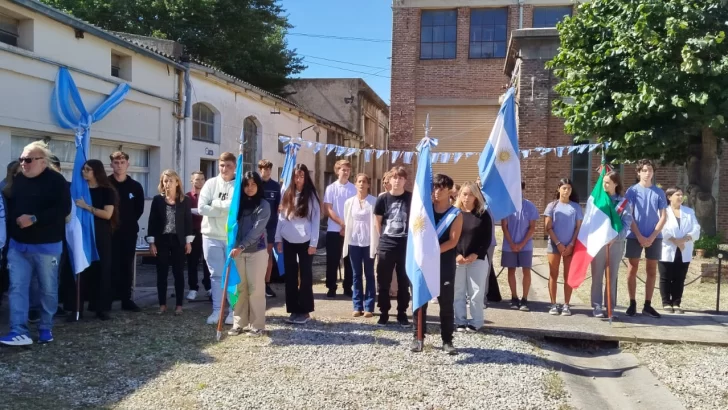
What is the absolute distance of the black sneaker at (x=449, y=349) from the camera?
19.0 ft

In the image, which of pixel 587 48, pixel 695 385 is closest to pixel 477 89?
pixel 587 48

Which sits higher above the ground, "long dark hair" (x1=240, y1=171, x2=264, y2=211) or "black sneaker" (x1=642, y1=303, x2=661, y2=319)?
"long dark hair" (x1=240, y1=171, x2=264, y2=211)

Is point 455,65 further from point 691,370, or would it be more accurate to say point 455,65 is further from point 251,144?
point 691,370

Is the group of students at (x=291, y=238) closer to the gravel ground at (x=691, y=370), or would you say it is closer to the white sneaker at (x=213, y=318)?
the white sneaker at (x=213, y=318)

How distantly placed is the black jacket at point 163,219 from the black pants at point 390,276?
2560 mm

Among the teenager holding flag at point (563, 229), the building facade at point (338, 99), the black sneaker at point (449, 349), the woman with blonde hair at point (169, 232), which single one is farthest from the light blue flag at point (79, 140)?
the building facade at point (338, 99)

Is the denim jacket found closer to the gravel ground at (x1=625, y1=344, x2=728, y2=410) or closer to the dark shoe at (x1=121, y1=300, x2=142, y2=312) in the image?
the dark shoe at (x1=121, y1=300, x2=142, y2=312)

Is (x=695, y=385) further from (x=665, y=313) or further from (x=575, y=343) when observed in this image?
(x=665, y=313)

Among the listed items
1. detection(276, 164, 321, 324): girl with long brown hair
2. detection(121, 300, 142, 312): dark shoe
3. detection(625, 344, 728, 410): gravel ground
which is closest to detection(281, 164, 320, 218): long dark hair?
detection(276, 164, 321, 324): girl with long brown hair

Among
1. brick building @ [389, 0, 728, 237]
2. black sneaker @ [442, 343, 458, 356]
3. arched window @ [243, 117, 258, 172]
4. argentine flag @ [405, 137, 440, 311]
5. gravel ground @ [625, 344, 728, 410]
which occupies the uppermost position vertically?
brick building @ [389, 0, 728, 237]

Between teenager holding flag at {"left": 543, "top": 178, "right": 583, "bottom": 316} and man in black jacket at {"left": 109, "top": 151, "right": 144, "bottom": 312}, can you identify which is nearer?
man in black jacket at {"left": 109, "top": 151, "right": 144, "bottom": 312}

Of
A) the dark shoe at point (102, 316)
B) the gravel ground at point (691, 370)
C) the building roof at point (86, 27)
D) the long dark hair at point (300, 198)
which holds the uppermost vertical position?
the building roof at point (86, 27)

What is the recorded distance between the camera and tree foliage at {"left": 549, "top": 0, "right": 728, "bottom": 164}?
1090 cm

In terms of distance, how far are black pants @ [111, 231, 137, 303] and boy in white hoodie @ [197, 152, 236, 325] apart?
124cm
